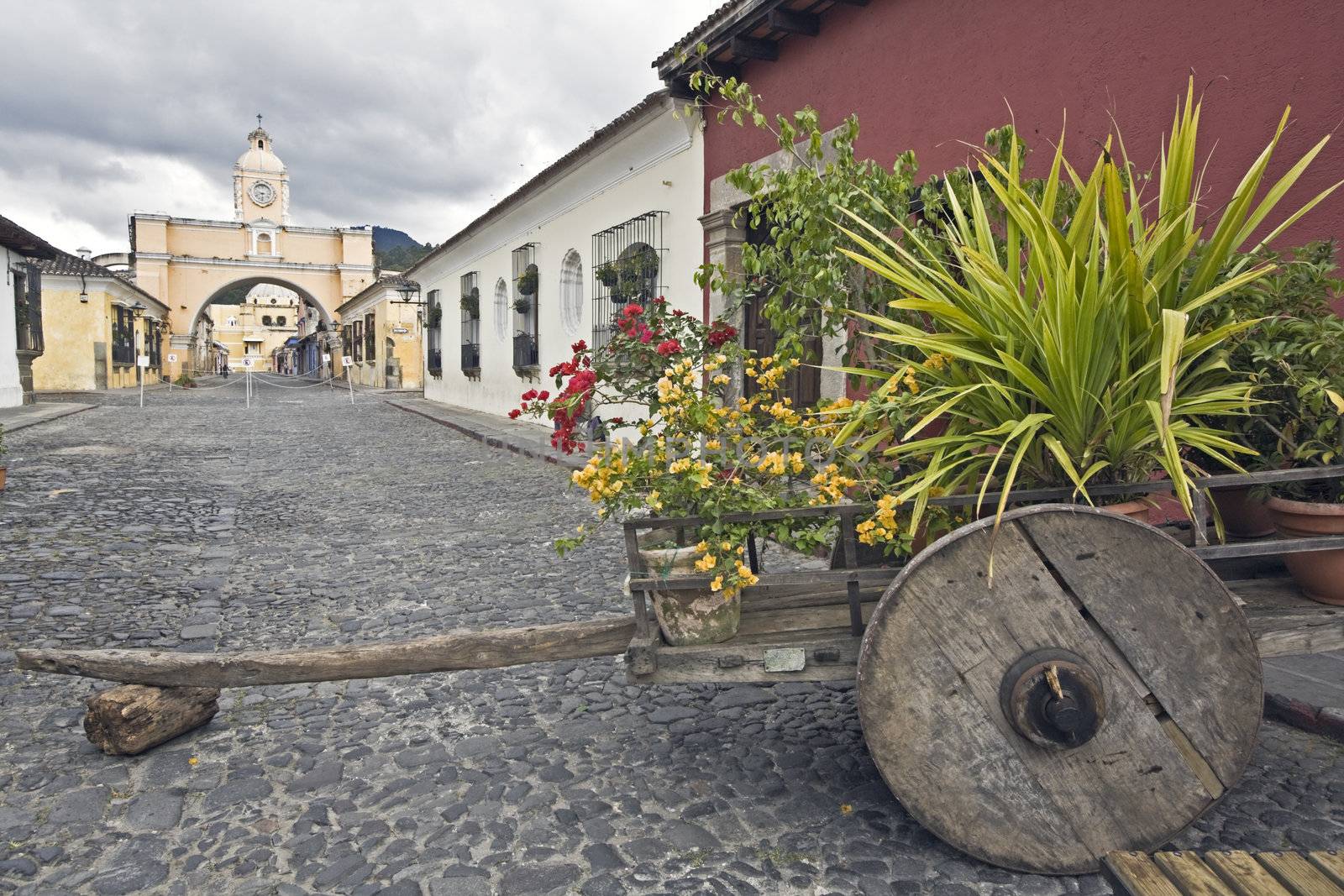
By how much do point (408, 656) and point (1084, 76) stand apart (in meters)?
4.55

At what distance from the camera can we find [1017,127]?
514 cm

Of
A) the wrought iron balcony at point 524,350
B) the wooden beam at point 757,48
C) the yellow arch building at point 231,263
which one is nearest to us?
the wooden beam at point 757,48

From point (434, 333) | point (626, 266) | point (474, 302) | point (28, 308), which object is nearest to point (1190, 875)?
point (626, 266)

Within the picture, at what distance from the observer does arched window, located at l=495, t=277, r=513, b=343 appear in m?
16.3

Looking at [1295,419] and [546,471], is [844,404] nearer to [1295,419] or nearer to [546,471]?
[1295,419]

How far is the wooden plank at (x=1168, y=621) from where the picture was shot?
5.79 feet

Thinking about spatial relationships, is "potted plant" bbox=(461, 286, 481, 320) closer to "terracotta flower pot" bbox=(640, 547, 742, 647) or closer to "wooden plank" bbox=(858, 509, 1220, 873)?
"terracotta flower pot" bbox=(640, 547, 742, 647)

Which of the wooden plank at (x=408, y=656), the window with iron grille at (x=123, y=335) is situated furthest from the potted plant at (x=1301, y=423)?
the window with iron grille at (x=123, y=335)

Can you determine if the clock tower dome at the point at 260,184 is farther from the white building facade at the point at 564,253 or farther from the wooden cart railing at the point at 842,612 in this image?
the wooden cart railing at the point at 842,612

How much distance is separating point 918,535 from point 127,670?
2.13 m

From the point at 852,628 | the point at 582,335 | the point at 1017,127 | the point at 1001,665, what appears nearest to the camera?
the point at 1001,665

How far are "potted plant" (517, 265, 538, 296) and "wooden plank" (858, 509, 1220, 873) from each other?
41.7 feet

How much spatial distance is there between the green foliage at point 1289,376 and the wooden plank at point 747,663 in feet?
3.40

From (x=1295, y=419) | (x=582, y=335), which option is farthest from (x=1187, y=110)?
(x=582, y=335)
